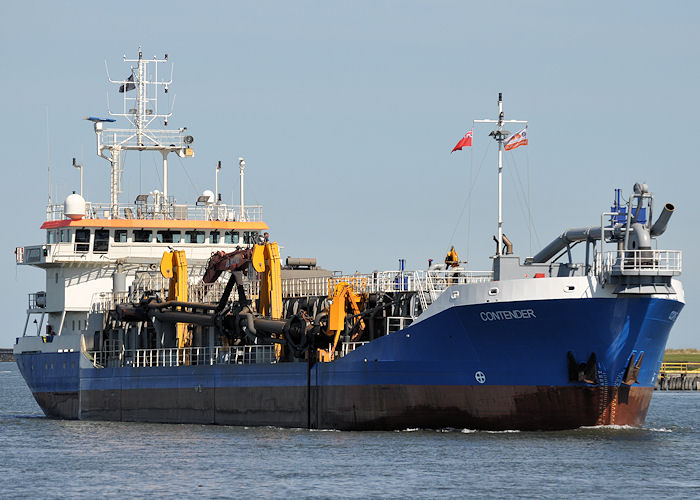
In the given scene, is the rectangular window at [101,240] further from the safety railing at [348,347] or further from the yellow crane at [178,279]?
the safety railing at [348,347]

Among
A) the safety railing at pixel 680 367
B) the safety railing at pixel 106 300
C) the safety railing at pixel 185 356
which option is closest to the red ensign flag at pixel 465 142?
the safety railing at pixel 185 356

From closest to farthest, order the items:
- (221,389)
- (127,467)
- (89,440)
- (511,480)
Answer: (511,480) → (127,467) → (89,440) → (221,389)

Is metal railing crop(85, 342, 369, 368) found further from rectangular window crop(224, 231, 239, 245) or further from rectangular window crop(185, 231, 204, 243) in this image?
rectangular window crop(224, 231, 239, 245)

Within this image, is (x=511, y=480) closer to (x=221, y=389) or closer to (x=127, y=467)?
(x=127, y=467)

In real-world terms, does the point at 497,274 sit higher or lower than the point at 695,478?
higher

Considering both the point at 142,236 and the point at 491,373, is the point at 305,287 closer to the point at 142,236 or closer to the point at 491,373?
the point at 491,373

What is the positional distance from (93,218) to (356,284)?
1688 centimetres

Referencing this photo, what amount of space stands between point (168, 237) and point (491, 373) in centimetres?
2164

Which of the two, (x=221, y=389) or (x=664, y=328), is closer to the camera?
(x=664, y=328)

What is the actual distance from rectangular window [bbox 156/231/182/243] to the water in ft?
44.8

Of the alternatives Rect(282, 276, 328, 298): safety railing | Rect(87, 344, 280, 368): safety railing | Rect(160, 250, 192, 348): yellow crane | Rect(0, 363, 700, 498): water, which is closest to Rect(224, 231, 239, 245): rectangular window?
Rect(87, 344, 280, 368): safety railing

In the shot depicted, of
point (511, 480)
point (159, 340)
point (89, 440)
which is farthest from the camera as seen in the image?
point (159, 340)

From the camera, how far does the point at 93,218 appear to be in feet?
184

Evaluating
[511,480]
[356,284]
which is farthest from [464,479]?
[356,284]
